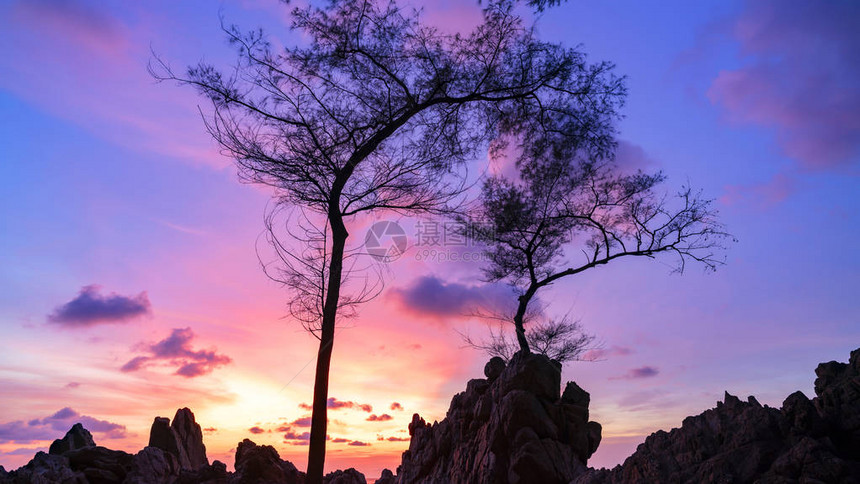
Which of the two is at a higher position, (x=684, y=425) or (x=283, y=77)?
(x=283, y=77)

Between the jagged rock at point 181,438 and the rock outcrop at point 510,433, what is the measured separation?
9.05 m

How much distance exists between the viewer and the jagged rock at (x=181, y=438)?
20.7 m

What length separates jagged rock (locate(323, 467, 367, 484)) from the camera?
620 inches

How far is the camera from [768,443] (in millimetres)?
7199

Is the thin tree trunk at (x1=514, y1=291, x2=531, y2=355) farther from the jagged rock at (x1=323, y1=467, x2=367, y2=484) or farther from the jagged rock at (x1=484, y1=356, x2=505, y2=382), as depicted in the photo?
the jagged rock at (x1=323, y1=467, x2=367, y2=484)

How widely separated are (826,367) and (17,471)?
16484mm

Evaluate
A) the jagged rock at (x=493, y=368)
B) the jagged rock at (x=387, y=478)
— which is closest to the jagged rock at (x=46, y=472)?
the jagged rock at (x=387, y=478)

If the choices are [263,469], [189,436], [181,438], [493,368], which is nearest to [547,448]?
[493,368]

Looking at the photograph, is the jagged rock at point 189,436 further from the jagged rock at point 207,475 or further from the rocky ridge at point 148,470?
the jagged rock at point 207,475

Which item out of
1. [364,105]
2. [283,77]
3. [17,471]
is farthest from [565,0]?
[17,471]

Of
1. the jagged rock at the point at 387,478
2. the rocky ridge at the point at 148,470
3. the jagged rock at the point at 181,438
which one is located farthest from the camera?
the jagged rock at the point at 181,438

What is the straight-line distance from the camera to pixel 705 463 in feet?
23.9

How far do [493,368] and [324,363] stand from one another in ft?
13.9

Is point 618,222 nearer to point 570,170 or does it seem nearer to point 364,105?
point 570,170
